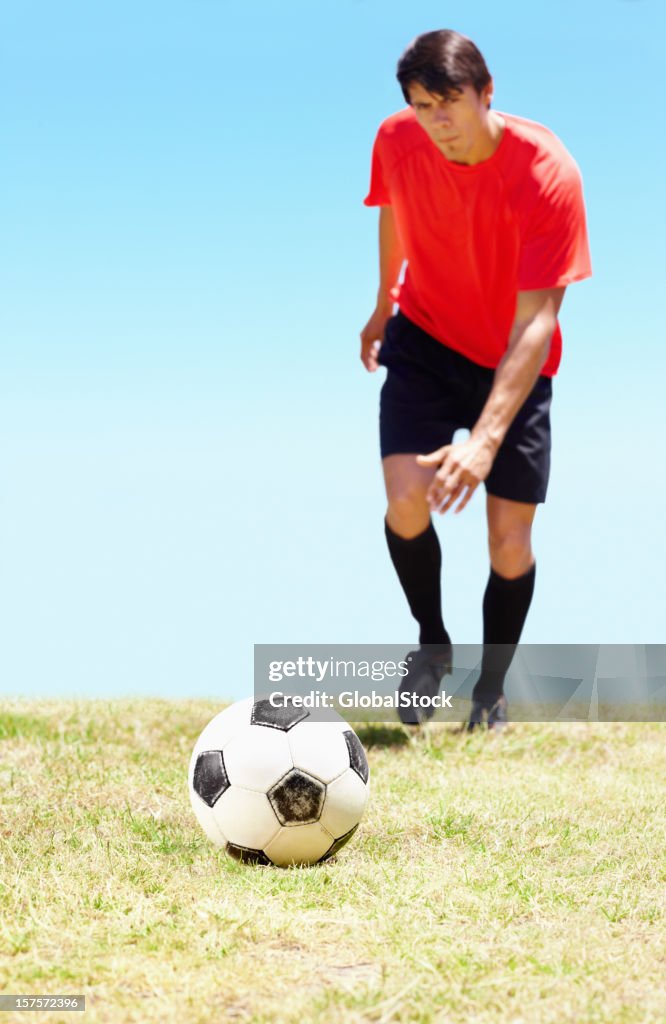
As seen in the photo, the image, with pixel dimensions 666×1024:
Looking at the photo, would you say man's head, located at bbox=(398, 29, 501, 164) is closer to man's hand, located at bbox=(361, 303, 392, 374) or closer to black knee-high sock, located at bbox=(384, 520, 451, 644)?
man's hand, located at bbox=(361, 303, 392, 374)

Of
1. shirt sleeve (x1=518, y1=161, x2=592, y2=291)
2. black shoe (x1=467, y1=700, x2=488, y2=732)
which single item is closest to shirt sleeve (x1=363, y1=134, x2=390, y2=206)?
shirt sleeve (x1=518, y1=161, x2=592, y2=291)

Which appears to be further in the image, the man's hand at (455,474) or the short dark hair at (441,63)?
the short dark hair at (441,63)

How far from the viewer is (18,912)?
3.14m

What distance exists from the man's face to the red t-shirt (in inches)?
5.8

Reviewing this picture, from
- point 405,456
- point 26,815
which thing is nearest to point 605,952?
point 26,815

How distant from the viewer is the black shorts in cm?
596

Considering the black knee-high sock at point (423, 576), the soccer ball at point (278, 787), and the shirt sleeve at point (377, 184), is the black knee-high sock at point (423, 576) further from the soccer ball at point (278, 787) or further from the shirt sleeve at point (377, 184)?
the soccer ball at point (278, 787)

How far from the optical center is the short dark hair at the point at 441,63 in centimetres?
511

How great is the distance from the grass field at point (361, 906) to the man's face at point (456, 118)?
3.29 metres

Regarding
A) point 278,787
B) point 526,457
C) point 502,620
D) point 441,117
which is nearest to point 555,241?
point 441,117

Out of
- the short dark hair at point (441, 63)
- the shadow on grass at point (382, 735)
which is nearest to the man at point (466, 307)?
the short dark hair at point (441, 63)

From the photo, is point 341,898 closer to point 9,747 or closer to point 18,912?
point 18,912

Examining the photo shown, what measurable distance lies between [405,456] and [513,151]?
5.72 feet

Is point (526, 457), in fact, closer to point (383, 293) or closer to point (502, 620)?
point (502, 620)
